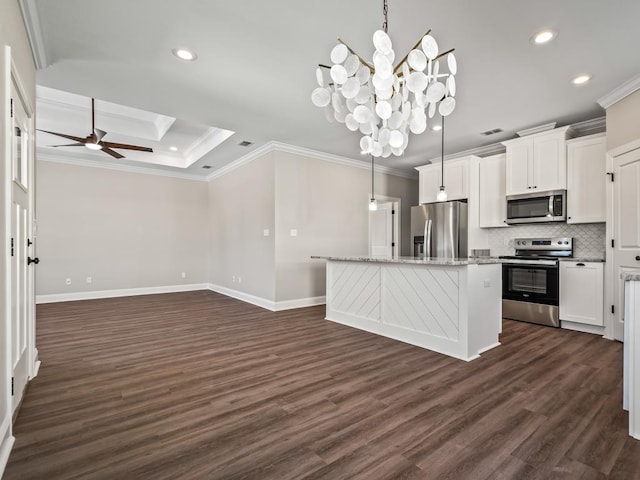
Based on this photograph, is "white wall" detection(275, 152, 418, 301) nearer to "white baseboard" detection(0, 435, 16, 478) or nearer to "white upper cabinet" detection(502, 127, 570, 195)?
"white upper cabinet" detection(502, 127, 570, 195)

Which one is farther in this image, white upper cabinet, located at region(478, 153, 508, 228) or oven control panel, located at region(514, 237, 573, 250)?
white upper cabinet, located at region(478, 153, 508, 228)

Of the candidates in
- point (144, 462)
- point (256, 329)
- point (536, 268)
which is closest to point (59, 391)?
point (144, 462)

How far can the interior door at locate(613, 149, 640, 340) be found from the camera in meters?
3.33

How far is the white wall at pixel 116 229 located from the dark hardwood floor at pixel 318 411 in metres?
3.20

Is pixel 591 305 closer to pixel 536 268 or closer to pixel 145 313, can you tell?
pixel 536 268

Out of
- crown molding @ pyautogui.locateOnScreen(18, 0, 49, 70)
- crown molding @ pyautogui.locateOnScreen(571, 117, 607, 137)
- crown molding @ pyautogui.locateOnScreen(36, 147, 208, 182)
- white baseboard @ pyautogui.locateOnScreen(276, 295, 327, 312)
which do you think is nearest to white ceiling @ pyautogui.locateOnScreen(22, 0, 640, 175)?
crown molding @ pyautogui.locateOnScreen(18, 0, 49, 70)

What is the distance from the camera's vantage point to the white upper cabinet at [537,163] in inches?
168

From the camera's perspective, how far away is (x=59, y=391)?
2361 millimetres

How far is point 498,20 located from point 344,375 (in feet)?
9.91

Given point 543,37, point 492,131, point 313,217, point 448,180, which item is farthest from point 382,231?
point 543,37

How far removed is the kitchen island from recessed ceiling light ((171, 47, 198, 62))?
2.75 meters

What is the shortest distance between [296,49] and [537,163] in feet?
12.3

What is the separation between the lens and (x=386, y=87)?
2.08 metres

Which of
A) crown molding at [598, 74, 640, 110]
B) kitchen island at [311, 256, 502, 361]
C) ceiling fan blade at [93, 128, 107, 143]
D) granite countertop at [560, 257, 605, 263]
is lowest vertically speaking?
kitchen island at [311, 256, 502, 361]
